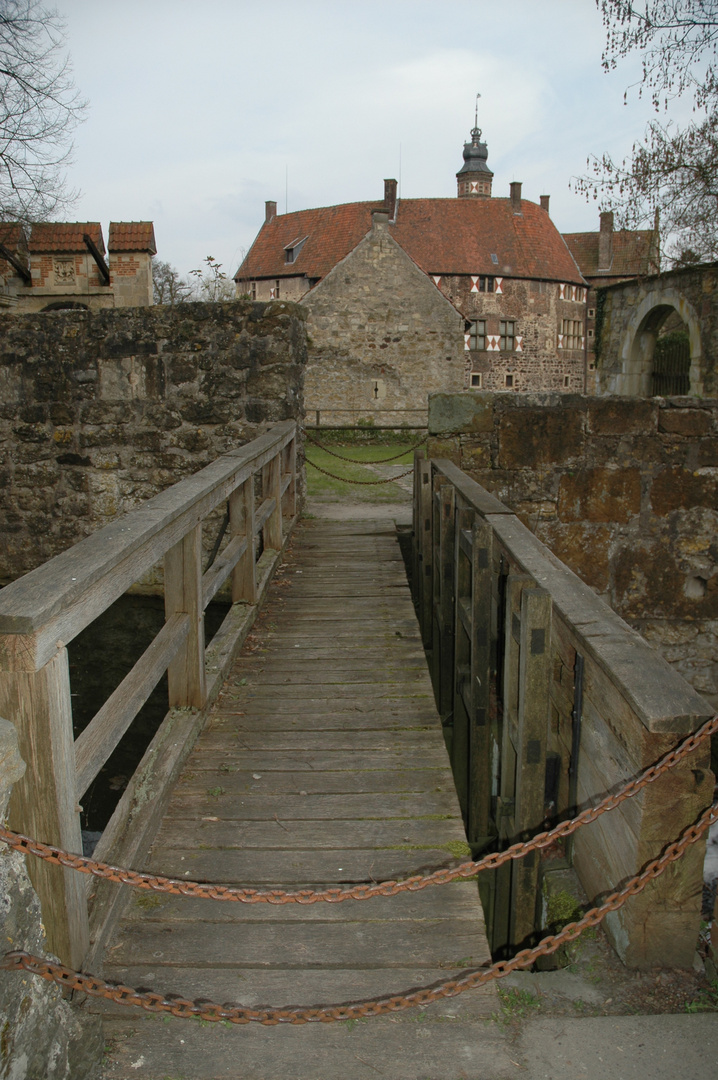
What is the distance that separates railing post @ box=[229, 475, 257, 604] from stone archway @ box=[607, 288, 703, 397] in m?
10.4

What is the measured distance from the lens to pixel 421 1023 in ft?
6.32

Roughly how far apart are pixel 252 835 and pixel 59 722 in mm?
1177

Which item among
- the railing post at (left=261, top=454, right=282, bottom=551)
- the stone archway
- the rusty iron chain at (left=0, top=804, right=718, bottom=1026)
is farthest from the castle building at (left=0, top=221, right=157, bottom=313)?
the rusty iron chain at (left=0, top=804, right=718, bottom=1026)

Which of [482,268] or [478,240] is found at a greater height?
[478,240]

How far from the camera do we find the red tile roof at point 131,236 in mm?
15297

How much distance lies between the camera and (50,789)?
1761mm

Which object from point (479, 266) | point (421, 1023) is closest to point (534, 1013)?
point (421, 1023)

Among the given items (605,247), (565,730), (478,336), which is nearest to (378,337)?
(478,336)

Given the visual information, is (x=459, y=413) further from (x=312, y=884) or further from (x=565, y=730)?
(x=312, y=884)

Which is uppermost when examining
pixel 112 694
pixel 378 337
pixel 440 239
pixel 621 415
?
pixel 440 239

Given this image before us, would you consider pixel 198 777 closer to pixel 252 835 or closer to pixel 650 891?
pixel 252 835

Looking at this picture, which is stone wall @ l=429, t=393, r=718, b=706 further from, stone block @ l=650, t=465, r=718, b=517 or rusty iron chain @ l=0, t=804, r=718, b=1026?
rusty iron chain @ l=0, t=804, r=718, b=1026

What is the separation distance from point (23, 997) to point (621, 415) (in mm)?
5854

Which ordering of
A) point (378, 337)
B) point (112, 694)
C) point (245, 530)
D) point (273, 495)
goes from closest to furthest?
1. point (112, 694)
2. point (245, 530)
3. point (273, 495)
4. point (378, 337)
